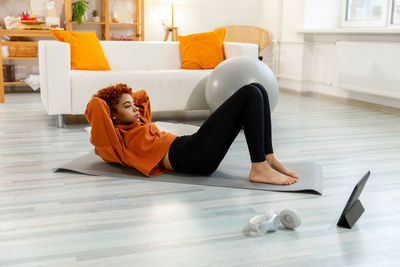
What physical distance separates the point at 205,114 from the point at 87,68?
1175 millimetres

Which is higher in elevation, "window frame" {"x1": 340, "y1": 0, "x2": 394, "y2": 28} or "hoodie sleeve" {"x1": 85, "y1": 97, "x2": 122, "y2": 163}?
"window frame" {"x1": 340, "y1": 0, "x2": 394, "y2": 28}

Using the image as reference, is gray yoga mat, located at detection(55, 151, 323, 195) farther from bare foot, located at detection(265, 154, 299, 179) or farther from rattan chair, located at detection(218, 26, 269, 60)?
rattan chair, located at detection(218, 26, 269, 60)

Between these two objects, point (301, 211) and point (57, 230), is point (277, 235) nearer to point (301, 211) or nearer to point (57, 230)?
point (301, 211)

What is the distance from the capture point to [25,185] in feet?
7.54

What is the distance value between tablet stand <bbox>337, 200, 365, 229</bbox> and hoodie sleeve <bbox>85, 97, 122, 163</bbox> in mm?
1160

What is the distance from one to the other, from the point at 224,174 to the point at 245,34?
4.48 metres

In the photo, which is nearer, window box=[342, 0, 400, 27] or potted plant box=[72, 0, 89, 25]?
window box=[342, 0, 400, 27]

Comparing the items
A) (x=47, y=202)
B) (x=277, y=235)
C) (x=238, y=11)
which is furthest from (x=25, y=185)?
(x=238, y=11)

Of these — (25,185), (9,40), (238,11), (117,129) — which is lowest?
(25,185)

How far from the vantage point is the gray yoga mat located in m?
2.25

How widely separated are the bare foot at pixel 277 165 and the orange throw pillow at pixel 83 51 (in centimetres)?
229

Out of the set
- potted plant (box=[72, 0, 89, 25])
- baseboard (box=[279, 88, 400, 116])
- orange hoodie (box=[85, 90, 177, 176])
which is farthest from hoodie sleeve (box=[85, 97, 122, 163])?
potted plant (box=[72, 0, 89, 25])

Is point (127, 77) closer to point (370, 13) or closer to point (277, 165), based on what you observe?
point (277, 165)

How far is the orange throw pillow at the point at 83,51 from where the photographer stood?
3975 millimetres
